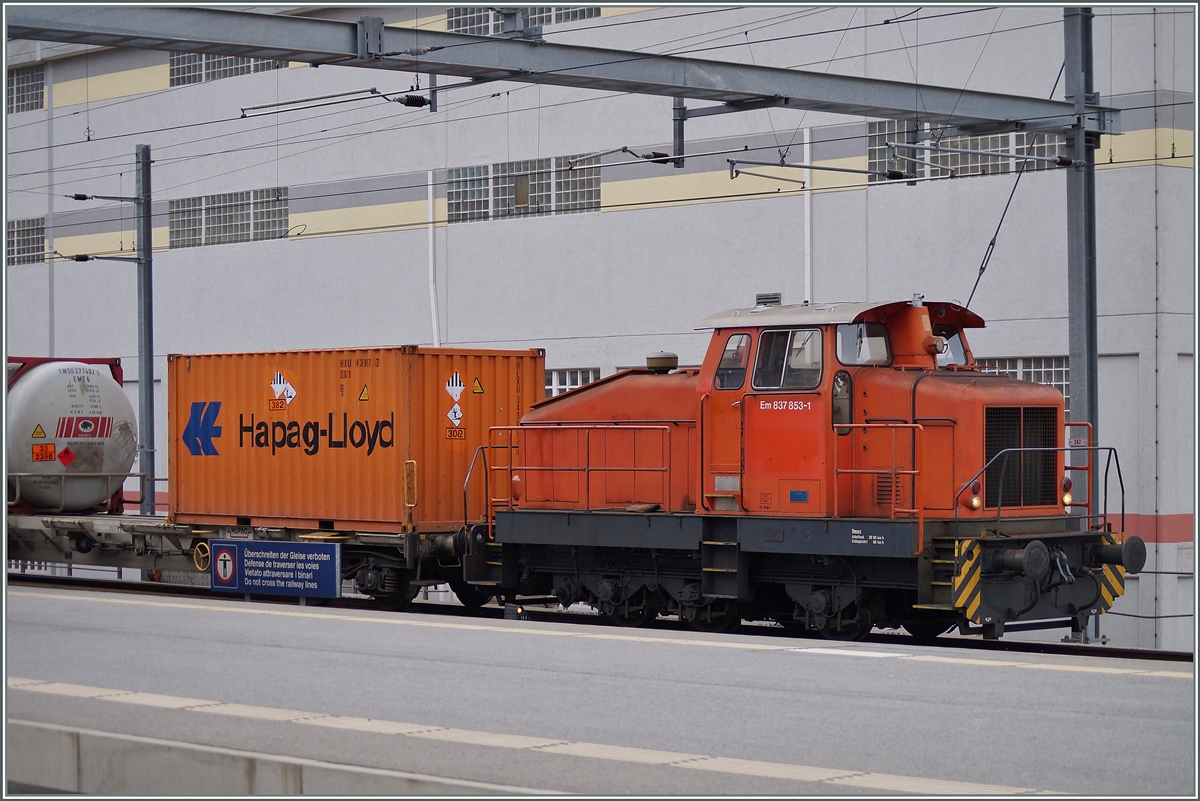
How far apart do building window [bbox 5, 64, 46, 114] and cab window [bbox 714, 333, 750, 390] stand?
29449 mm

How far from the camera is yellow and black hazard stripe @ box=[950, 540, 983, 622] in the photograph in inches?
503

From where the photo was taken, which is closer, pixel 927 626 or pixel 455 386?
pixel 927 626

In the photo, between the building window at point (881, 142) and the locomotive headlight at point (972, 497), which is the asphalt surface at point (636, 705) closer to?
the locomotive headlight at point (972, 497)

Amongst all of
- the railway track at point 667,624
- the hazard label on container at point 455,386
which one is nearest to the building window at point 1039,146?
the railway track at point 667,624

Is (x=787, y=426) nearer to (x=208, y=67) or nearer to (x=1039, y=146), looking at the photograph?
(x=1039, y=146)

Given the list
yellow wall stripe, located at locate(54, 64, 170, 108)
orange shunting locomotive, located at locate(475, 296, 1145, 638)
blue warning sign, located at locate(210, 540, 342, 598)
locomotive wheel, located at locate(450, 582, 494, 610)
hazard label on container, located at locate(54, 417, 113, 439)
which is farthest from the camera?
yellow wall stripe, located at locate(54, 64, 170, 108)

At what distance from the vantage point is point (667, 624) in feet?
51.6

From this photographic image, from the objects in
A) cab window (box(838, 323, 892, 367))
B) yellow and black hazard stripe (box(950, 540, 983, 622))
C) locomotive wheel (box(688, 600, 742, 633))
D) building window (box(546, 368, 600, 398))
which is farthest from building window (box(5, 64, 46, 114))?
yellow and black hazard stripe (box(950, 540, 983, 622))

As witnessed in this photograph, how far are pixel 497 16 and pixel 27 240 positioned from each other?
657 inches

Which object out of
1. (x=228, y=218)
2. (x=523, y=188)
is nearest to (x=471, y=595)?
(x=523, y=188)

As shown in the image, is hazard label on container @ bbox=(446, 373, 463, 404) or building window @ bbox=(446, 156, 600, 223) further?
building window @ bbox=(446, 156, 600, 223)

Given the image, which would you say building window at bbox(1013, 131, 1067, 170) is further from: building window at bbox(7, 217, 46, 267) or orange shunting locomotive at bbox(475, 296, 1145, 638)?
building window at bbox(7, 217, 46, 267)

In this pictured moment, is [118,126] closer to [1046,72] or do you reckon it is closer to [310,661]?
[1046,72]

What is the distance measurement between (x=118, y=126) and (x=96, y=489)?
1740 cm
